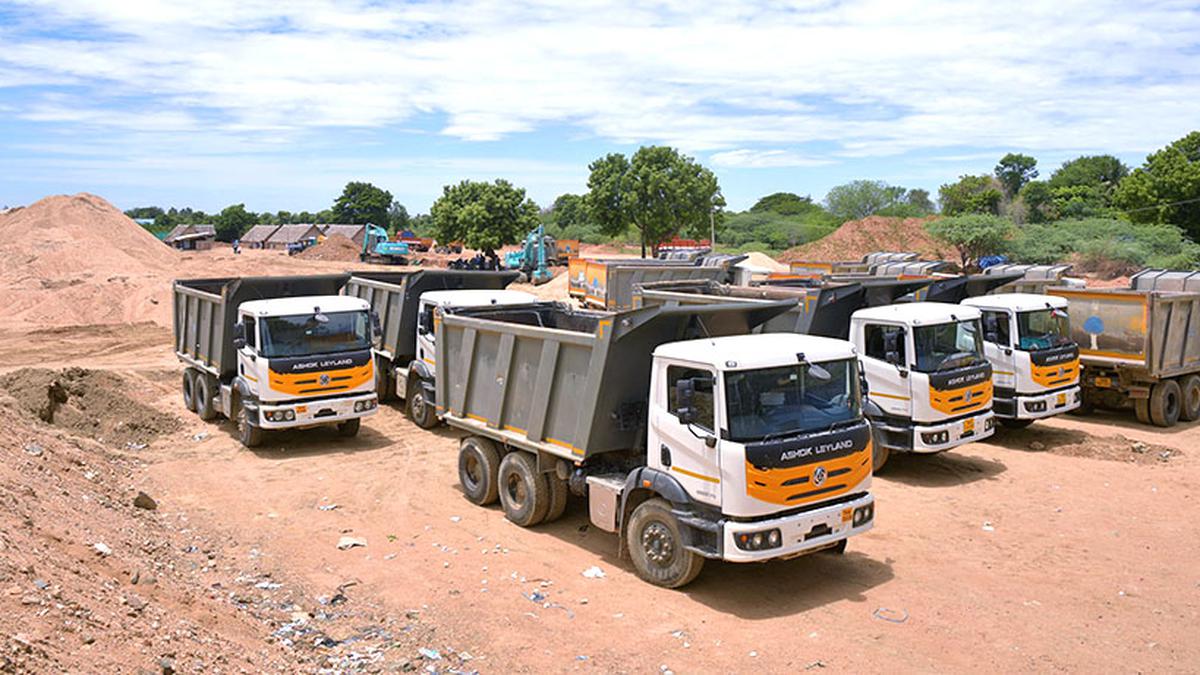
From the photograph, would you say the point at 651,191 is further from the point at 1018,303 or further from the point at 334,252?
the point at 1018,303

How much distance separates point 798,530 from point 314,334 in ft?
31.5

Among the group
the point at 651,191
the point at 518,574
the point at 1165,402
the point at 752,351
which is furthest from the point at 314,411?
the point at 651,191

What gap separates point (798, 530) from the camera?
28.2ft

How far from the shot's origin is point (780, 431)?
340 inches

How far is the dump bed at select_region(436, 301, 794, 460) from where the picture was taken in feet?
32.7

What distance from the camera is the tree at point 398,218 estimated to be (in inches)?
4492

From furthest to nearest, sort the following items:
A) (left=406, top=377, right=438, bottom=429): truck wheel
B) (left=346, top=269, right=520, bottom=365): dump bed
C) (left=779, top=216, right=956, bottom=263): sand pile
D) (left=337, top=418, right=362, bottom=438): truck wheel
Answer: (left=779, top=216, right=956, bottom=263): sand pile → (left=346, top=269, right=520, bottom=365): dump bed → (left=406, top=377, right=438, bottom=429): truck wheel → (left=337, top=418, right=362, bottom=438): truck wheel

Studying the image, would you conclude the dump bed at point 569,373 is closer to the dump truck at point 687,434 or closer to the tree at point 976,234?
the dump truck at point 687,434

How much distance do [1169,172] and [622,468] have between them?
5085 centimetres

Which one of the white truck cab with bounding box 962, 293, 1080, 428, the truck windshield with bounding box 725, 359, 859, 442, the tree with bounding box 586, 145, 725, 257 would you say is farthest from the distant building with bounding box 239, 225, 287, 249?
the truck windshield with bounding box 725, 359, 859, 442

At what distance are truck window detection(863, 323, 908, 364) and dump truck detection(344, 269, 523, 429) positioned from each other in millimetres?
5581

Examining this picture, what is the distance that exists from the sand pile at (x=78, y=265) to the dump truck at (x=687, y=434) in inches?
1129

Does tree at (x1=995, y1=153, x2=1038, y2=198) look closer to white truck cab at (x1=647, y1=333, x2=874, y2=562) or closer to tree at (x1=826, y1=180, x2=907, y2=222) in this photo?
tree at (x1=826, y1=180, x2=907, y2=222)

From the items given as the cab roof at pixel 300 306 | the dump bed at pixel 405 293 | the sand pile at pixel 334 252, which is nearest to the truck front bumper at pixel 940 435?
the cab roof at pixel 300 306
